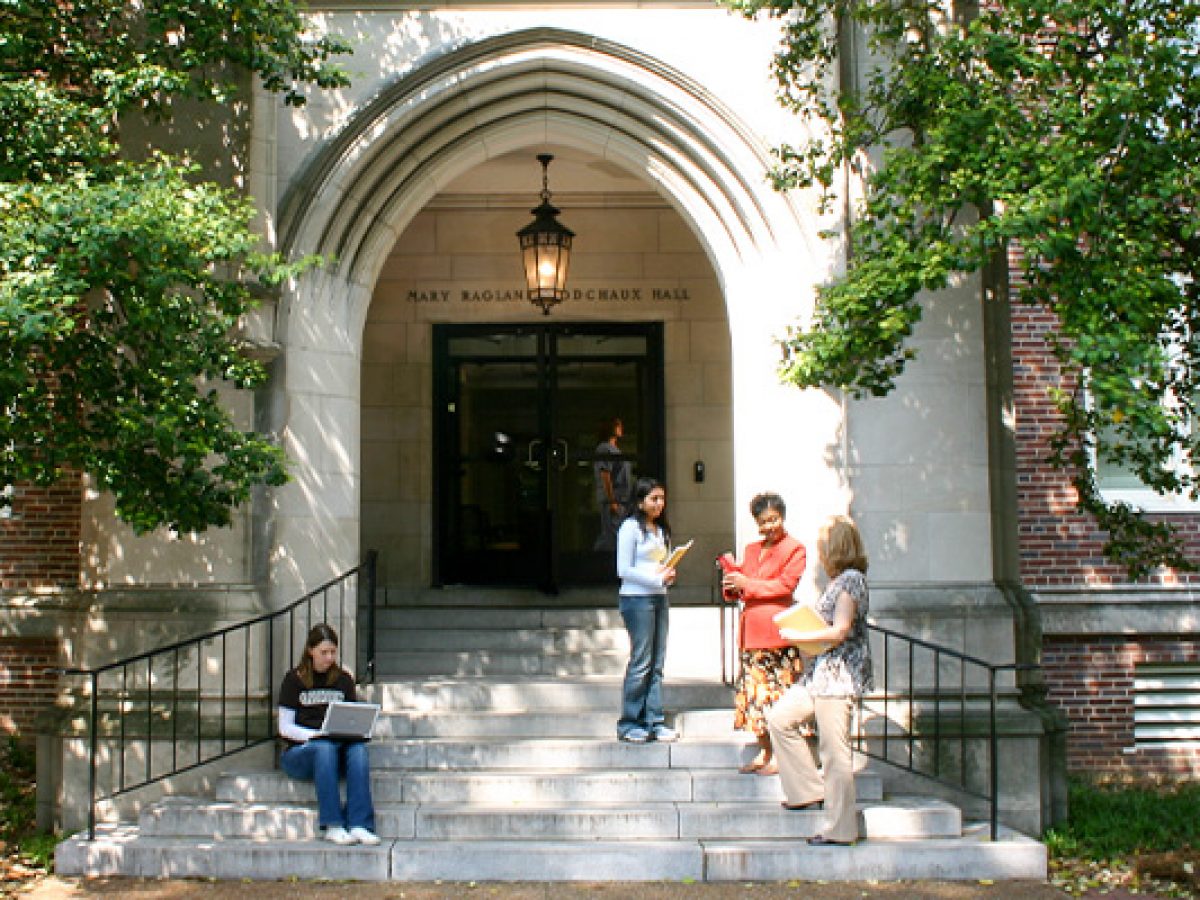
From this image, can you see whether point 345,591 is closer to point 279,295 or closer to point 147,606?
point 147,606

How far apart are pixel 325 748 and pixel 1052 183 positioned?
462 cm

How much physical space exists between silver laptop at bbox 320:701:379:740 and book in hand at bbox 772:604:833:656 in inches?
88.2

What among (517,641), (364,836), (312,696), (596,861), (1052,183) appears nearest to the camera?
(1052,183)

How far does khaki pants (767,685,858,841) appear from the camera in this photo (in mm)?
6867

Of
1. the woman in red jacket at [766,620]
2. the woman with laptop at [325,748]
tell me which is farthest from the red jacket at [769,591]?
the woman with laptop at [325,748]

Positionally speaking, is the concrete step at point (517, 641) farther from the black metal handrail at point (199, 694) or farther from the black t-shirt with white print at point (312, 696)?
the black t-shirt with white print at point (312, 696)

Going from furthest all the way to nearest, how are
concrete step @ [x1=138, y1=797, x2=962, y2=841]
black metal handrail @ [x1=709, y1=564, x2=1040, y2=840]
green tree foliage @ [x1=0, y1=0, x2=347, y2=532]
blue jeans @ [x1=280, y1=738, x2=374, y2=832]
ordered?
black metal handrail @ [x1=709, y1=564, x2=1040, y2=840], concrete step @ [x1=138, y1=797, x2=962, y2=841], blue jeans @ [x1=280, y1=738, x2=374, y2=832], green tree foliage @ [x1=0, y1=0, x2=347, y2=532]

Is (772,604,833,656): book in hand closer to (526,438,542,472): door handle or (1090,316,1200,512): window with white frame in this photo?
(1090,316,1200,512): window with white frame

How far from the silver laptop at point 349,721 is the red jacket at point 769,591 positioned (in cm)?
211

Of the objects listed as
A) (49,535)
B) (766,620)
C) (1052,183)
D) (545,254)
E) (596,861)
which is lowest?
(596,861)

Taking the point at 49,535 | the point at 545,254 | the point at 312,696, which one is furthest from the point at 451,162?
the point at 49,535

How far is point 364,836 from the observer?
6.93 metres

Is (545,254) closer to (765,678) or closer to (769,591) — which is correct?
(769,591)

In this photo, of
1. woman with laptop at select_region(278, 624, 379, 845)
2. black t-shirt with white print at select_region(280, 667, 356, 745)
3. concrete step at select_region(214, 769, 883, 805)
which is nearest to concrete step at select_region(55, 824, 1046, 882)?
woman with laptop at select_region(278, 624, 379, 845)
